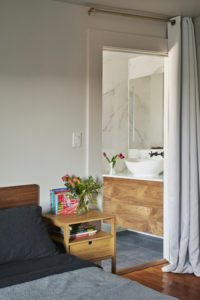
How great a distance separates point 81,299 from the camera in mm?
1985

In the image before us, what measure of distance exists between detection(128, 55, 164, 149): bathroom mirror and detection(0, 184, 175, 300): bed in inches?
101

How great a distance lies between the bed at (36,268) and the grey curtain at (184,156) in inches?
54.0

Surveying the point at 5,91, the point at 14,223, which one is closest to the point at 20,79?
the point at 5,91

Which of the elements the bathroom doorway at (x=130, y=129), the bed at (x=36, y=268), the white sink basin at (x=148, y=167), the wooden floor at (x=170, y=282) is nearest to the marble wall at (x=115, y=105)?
the bathroom doorway at (x=130, y=129)

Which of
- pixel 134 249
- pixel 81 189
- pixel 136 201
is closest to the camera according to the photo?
pixel 81 189

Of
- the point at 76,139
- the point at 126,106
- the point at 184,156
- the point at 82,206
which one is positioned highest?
the point at 126,106

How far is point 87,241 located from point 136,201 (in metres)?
1.73

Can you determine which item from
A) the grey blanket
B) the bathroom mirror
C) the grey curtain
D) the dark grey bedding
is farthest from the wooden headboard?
the bathroom mirror

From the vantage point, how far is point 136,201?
188 inches

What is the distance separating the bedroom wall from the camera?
3.17 metres

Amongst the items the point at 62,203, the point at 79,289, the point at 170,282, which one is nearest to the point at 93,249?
the point at 62,203

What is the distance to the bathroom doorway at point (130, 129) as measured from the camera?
488 centimetres

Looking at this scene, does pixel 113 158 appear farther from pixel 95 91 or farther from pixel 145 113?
pixel 95 91

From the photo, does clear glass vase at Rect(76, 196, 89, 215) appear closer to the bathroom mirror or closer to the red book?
the red book
